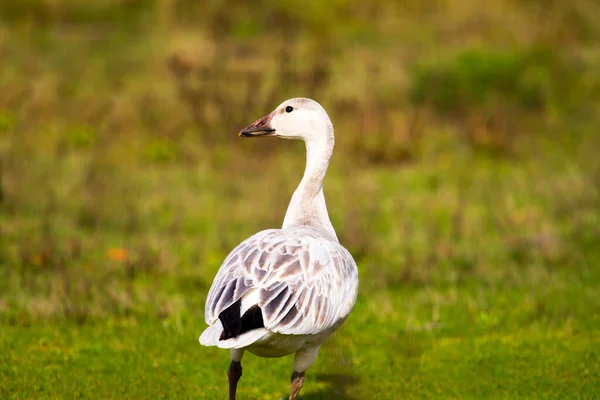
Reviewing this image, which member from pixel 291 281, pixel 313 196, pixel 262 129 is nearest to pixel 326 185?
pixel 262 129

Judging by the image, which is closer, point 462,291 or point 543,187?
point 462,291

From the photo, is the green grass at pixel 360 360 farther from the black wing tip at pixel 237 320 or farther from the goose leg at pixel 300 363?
the black wing tip at pixel 237 320

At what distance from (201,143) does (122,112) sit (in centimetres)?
156

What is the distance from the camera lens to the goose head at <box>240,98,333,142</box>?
21.9 ft

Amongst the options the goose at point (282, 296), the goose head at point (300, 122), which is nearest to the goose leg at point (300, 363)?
the goose at point (282, 296)

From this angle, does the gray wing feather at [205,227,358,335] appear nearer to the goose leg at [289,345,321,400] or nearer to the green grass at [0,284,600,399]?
the goose leg at [289,345,321,400]

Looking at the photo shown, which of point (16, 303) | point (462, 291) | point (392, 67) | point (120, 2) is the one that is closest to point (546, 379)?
point (462, 291)

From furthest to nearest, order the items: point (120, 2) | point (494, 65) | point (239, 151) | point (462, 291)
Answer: point (120, 2) → point (494, 65) → point (239, 151) → point (462, 291)

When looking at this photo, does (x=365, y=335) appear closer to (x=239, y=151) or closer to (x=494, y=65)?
(x=239, y=151)

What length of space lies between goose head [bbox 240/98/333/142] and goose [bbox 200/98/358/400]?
2.29 feet

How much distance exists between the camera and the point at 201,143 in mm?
15070

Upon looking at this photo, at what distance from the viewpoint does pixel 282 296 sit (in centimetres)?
535

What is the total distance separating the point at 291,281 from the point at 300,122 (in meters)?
1.57

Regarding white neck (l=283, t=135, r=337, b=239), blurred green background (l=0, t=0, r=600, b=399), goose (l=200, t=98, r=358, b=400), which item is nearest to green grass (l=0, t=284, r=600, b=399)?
blurred green background (l=0, t=0, r=600, b=399)
